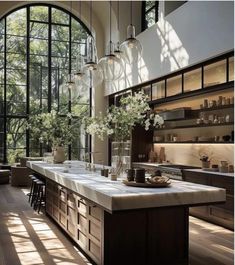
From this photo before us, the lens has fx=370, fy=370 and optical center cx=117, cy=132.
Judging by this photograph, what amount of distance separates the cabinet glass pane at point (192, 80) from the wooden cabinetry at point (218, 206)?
6.42 ft

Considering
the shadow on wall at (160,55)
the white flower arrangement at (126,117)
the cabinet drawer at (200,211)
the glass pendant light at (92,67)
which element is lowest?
the cabinet drawer at (200,211)

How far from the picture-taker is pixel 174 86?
8617 mm

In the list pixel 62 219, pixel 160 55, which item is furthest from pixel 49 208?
pixel 160 55

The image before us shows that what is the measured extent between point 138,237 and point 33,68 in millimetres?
9643

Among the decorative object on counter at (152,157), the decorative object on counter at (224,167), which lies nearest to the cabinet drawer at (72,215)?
the decorative object on counter at (224,167)

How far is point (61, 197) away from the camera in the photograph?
5.46m

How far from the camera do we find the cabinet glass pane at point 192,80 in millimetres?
7564

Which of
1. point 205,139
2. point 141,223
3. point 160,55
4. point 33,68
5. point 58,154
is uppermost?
point 33,68

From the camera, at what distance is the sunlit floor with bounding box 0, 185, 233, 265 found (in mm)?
4238

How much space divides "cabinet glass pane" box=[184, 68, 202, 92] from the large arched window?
4.40 m

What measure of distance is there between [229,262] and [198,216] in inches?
93.0

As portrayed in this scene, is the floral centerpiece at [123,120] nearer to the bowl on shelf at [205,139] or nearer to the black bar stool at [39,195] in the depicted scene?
the black bar stool at [39,195]

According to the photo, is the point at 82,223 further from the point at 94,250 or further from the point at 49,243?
the point at 49,243

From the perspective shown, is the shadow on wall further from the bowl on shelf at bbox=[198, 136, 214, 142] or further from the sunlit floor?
the sunlit floor
